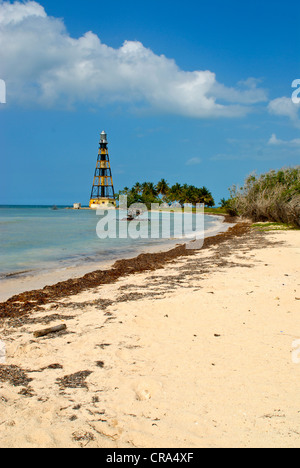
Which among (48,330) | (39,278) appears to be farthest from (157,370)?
(39,278)

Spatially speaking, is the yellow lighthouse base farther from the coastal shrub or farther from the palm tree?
→ the coastal shrub

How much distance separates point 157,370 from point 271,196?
3203cm

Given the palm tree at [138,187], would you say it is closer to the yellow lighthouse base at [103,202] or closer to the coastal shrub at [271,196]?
the yellow lighthouse base at [103,202]

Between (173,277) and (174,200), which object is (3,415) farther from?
(174,200)

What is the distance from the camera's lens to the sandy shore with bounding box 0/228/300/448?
3.04 metres

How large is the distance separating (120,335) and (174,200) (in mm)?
124061

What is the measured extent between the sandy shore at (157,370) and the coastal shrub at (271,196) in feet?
67.8

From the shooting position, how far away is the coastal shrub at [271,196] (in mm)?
27330

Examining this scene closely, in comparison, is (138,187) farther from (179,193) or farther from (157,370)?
(157,370)

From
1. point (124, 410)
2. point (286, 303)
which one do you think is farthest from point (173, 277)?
point (124, 410)

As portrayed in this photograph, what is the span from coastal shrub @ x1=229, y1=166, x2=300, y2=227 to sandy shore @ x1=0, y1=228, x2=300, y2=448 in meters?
20.7

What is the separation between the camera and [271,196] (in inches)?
1319

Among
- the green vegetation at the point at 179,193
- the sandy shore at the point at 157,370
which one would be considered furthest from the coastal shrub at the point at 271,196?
the green vegetation at the point at 179,193
